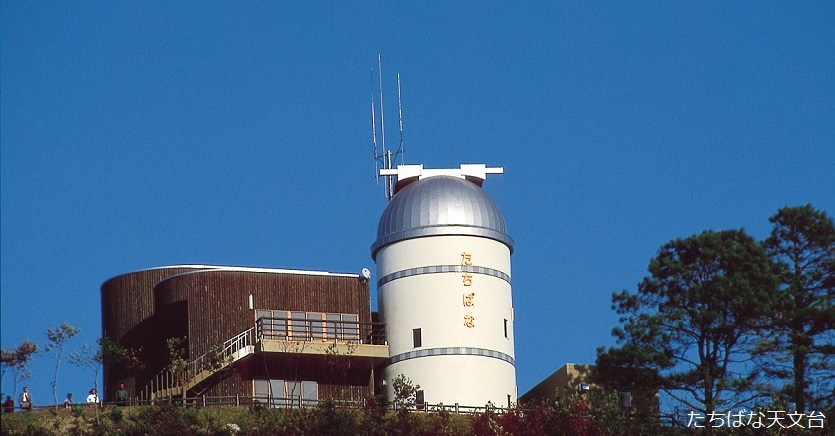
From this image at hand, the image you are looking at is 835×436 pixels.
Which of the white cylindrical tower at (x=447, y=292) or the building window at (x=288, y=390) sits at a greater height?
the white cylindrical tower at (x=447, y=292)

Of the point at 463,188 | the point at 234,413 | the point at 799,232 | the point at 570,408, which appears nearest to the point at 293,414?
the point at 234,413

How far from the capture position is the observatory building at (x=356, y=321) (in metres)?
55.3

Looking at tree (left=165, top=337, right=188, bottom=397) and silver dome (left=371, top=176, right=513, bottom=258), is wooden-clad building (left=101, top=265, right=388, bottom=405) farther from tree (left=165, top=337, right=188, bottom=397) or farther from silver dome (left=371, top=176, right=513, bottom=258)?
silver dome (left=371, top=176, right=513, bottom=258)

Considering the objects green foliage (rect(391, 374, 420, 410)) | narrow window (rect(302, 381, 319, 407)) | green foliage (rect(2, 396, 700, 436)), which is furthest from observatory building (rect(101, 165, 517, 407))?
green foliage (rect(2, 396, 700, 436))

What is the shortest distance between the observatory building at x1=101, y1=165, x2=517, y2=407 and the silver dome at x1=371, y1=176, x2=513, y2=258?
0.05 meters

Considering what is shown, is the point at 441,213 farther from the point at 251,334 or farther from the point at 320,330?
the point at 251,334

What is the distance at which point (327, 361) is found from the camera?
55062 millimetres

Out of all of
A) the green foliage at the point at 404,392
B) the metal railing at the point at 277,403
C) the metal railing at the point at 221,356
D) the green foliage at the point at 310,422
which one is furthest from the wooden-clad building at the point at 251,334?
the green foliage at the point at 310,422

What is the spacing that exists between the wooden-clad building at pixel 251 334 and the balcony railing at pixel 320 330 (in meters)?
0.04

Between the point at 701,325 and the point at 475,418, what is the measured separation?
31.8 feet

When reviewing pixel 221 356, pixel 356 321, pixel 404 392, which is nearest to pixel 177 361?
pixel 221 356

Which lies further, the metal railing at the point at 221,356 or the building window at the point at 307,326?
the building window at the point at 307,326

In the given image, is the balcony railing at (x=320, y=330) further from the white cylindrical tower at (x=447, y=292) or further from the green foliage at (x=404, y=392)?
the green foliage at (x=404, y=392)

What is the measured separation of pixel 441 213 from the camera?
57875 mm
